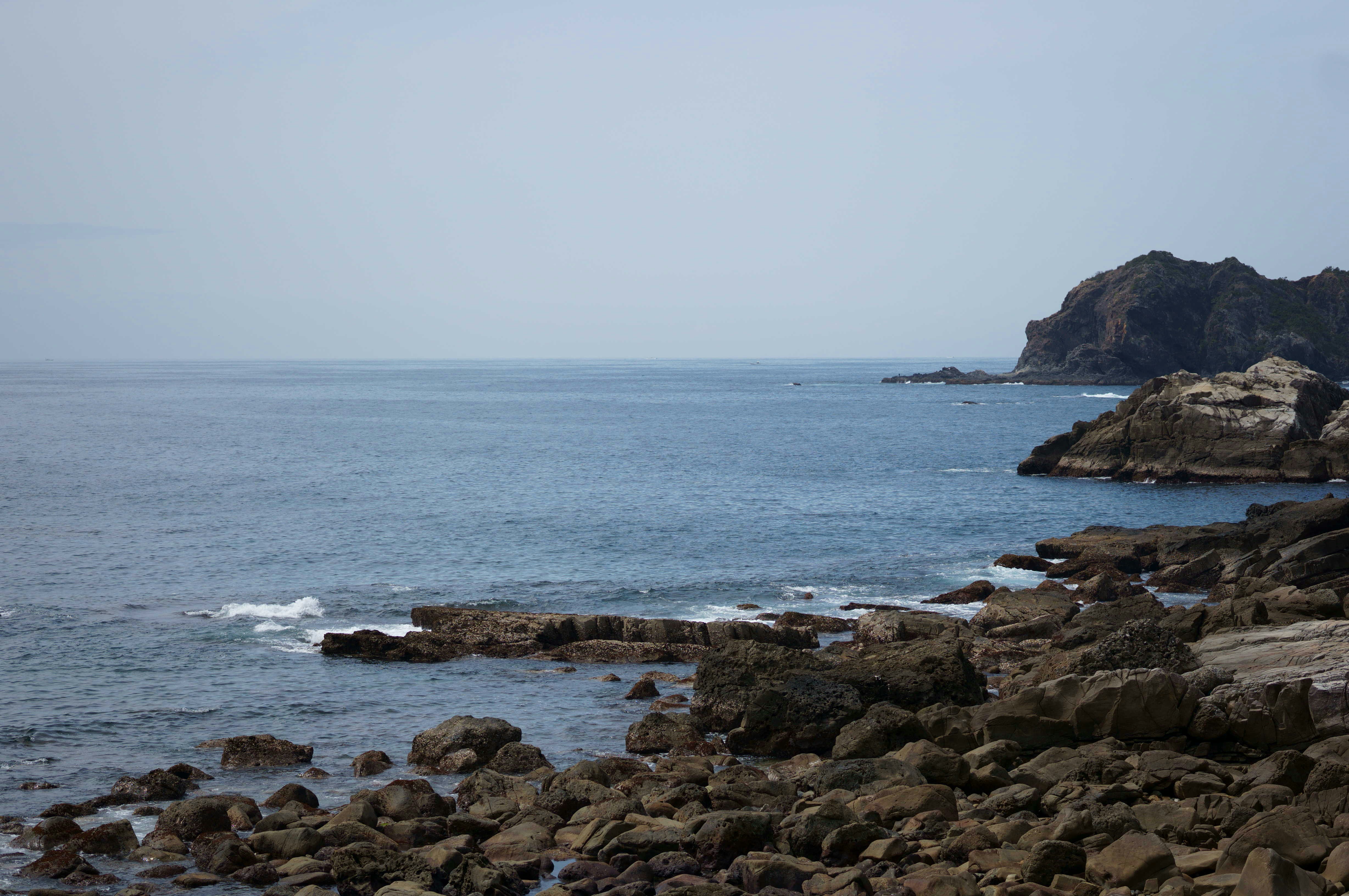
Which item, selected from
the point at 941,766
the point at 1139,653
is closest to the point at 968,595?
the point at 1139,653

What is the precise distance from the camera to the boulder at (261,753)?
22000 mm

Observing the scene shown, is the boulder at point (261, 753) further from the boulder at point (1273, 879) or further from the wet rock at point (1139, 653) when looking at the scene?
the boulder at point (1273, 879)

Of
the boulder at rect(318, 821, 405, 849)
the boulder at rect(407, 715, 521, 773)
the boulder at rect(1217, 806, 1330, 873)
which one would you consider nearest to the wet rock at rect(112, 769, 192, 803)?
the boulder at rect(407, 715, 521, 773)

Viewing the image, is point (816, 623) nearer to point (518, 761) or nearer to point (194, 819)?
point (518, 761)

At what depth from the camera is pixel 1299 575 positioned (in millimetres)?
34156

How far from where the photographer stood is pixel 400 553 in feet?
155

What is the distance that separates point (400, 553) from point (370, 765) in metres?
26.4

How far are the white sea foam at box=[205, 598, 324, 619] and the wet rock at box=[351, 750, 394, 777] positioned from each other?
15.2m

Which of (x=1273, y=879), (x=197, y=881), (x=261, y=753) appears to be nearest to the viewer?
(x=1273, y=879)

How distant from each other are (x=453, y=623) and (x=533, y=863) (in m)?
18.3

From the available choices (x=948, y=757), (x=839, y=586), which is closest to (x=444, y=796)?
(x=948, y=757)

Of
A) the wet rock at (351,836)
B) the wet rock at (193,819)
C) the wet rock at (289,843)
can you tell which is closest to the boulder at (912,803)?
the wet rock at (351,836)

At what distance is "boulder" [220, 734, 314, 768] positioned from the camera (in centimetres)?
2200

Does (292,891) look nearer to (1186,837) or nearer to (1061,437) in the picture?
(1186,837)
